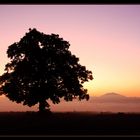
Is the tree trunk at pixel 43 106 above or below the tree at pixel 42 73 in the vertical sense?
below

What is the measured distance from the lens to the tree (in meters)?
27.2

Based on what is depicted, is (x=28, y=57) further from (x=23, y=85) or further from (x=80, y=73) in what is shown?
(x=80, y=73)

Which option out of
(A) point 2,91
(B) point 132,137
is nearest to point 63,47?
(A) point 2,91

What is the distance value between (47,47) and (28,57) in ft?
6.73

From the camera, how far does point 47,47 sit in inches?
1107

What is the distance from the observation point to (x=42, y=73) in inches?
1073

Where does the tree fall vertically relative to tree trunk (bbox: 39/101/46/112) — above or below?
above

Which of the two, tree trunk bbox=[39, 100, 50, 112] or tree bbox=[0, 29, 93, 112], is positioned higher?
tree bbox=[0, 29, 93, 112]

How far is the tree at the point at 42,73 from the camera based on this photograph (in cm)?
2716

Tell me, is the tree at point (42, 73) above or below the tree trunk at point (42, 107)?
above
